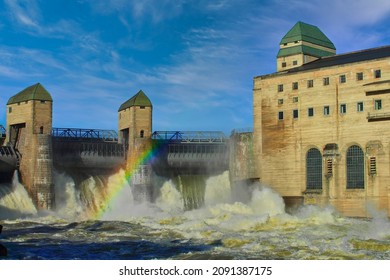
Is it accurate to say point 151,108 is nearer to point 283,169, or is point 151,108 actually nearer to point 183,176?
point 183,176

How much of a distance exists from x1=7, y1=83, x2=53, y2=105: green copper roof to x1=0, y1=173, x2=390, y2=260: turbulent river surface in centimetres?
796

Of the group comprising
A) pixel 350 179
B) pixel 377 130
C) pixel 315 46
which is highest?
pixel 315 46

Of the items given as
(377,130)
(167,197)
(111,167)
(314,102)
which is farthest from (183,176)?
(377,130)

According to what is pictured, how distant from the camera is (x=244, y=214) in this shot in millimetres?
60875

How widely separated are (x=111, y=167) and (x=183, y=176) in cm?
845

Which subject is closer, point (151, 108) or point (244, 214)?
point (244, 214)

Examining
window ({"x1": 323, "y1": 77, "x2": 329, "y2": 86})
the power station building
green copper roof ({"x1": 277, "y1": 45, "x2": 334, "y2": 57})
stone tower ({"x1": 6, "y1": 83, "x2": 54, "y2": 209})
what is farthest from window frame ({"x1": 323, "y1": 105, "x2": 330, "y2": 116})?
stone tower ({"x1": 6, "y1": 83, "x2": 54, "y2": 209})

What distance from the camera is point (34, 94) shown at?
64438 millimetres

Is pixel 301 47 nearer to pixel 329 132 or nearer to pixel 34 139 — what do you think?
pixel 329 132

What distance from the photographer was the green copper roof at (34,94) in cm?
6456

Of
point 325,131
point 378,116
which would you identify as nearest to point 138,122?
point 325,131

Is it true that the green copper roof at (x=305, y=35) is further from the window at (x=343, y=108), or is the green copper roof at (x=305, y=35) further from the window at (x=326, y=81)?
the window at (x=343, y=108)
